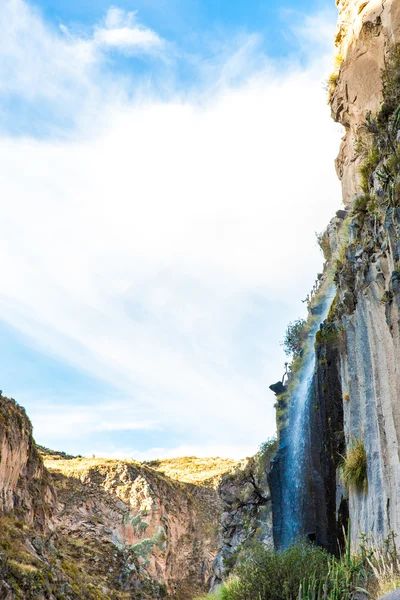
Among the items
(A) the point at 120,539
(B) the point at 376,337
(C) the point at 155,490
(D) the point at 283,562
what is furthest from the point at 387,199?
(C) the point at 155,490

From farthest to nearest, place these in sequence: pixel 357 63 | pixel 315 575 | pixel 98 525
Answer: pixel 98 525 < pixel 357 63 < pixel 315 575

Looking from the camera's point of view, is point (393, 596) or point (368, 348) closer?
point (393, 596)

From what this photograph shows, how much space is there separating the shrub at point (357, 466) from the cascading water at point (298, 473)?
4192 millimetres

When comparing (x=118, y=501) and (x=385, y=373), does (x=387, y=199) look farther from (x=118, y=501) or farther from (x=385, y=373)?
(x=118, y=501)

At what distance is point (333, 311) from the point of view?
71.5 ft

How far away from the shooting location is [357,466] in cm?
1595

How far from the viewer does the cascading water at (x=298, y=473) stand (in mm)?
20797

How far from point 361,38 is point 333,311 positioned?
12.3m

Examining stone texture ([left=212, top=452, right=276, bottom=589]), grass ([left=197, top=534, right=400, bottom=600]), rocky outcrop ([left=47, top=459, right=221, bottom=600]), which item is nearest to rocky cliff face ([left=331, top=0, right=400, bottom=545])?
grass ([left=197, top=534, right=400, bottom=600])

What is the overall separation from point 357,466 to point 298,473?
6.33 metres

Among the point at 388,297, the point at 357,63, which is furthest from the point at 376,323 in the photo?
the point at 357,63

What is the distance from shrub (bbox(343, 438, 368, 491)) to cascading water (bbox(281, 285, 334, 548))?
4192mm

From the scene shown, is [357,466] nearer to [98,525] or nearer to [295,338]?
[295,338]

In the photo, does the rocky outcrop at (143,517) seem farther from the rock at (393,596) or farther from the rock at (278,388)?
the rock at (393,596)
